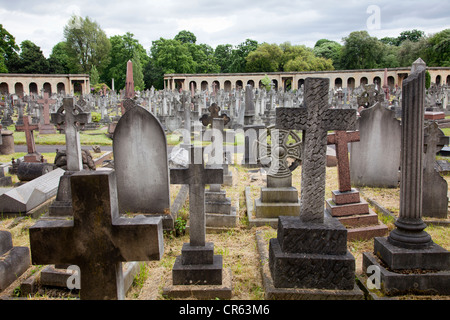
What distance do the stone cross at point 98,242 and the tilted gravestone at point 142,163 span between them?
128 inches

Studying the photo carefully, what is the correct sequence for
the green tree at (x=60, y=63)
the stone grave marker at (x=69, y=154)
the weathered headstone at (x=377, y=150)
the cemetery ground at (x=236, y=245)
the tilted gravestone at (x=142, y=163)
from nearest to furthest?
the cemetery ground at (x=236, y=245)
the tilted gravestone at (x=142, y=163)
the stone grave marker at (x=69, y=154)
the weathered headstone at (x=377, y=150)
the green tree at (x=60, y=63)

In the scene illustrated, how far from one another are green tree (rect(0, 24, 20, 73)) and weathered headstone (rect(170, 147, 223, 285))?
192 ft

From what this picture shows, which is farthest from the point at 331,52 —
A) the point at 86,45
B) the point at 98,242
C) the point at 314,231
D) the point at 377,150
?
the point at 98,242

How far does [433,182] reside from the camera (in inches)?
210

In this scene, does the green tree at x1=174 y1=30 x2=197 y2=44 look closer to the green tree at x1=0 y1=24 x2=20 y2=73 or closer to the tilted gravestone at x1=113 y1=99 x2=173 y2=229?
the green tree at x1=0 y1=24 x2=20 y2=73

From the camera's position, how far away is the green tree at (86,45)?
52.4 meters

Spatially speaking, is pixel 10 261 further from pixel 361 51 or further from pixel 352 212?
pixel 361 51

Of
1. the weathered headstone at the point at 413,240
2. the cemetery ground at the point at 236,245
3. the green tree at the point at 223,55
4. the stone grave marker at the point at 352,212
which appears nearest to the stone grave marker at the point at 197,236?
the cemetery ground at the point at 236,245

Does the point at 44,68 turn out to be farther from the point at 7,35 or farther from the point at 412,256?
the point at 412,256

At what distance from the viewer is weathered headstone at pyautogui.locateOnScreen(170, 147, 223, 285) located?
3.48m

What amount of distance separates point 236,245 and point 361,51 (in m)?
55.6

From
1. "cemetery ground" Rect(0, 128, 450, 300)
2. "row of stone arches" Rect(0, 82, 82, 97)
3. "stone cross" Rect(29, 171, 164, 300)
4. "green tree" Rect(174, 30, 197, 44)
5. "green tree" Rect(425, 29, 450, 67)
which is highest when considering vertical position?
"green tree" Rect(174, 30, 197, 44)

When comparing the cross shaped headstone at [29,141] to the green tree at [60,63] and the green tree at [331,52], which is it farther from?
the green tree at [331,52]

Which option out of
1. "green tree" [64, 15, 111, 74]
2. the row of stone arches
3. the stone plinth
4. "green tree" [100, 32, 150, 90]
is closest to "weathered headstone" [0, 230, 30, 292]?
the stone plinth
